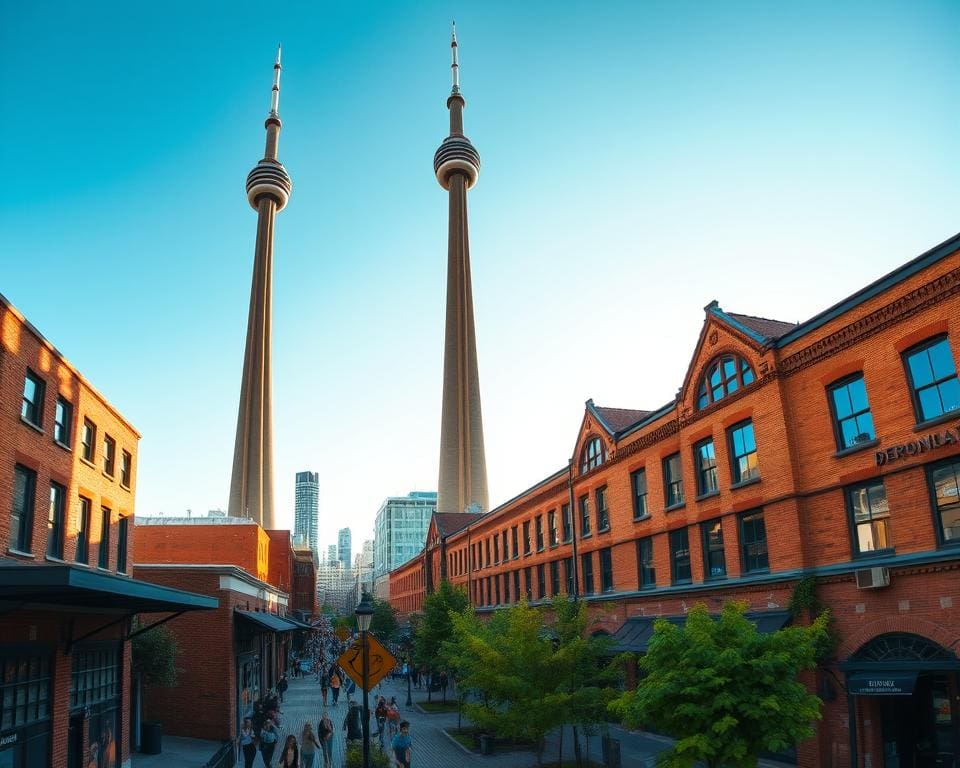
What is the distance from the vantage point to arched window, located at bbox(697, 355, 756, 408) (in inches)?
949

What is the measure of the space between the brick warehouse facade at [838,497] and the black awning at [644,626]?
0.27ft

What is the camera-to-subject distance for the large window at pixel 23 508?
1727 cm

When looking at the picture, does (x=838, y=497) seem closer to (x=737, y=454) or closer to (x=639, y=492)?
(x=737, y=454)

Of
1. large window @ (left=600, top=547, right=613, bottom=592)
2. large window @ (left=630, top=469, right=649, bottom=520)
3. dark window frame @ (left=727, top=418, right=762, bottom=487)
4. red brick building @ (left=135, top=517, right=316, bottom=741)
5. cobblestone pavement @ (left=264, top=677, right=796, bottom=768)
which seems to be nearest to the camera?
dark window frame @ (left=727, top=418, right=762, bottom=487)

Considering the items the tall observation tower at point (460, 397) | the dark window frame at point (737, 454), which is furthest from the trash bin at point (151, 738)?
the tall observation tower at point (460, 397)

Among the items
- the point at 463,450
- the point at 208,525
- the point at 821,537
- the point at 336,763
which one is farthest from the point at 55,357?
the point at 463,450

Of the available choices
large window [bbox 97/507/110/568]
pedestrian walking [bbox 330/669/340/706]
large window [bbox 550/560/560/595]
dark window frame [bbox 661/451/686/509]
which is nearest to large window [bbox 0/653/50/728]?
large window [bbox 97/507/110/568]

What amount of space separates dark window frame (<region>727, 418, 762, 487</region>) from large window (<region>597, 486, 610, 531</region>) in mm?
9816

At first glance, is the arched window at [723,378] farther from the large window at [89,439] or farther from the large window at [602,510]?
the large window at [89,439]

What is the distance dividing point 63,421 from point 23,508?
126 inches

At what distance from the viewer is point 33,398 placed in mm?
18500

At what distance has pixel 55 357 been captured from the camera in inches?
762

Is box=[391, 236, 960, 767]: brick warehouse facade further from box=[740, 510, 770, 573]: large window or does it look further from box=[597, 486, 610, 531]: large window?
box=[597, 486, 610, 531]: large window

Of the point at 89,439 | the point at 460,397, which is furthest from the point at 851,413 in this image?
the point at 460,397
